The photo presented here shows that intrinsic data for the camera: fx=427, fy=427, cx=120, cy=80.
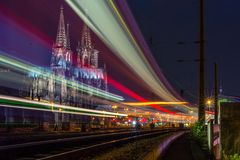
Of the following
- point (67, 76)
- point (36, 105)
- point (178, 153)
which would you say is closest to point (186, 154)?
point (178, 153)

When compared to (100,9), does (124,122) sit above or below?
A: below

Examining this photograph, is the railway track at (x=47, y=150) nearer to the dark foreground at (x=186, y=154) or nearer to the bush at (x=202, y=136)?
the dark foreground at (x=186, y=154)

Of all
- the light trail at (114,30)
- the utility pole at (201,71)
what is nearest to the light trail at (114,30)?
the light trail at (114,30)

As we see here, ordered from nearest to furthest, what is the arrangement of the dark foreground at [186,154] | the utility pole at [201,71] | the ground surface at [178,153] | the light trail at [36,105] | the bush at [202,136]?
the dark foreground at [186,154] < the ground surface at [178,153] < the bush at [202,136] < the utility pole at [201,71] < the light trail at [36,105]

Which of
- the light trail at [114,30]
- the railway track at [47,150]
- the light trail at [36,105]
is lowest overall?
the railway track at [47,150]

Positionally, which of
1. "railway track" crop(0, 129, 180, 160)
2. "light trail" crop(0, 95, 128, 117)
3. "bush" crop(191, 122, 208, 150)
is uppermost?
"light trail" crop(0, 95, 128, 117)

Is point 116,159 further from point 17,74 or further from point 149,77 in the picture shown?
point 149,77

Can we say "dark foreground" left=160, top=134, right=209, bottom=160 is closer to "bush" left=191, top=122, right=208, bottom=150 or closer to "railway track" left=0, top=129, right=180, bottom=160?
"bush" left=191, top=122, right=208, bottom=150

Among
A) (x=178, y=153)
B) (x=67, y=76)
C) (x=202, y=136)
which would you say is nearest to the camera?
(x=178, y=153)

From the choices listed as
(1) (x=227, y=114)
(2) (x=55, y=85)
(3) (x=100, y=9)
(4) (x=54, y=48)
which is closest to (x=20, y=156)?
(3) (x=100, y=9)

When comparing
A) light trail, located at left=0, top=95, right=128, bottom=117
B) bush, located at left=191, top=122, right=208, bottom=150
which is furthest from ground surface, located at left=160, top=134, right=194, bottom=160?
light trail, located at left=0, top=95, right=128, bottom=117

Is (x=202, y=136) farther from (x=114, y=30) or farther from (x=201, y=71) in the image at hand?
(x=114, y=30)

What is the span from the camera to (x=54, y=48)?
478 ft

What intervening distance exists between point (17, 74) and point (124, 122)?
72.7 meters
